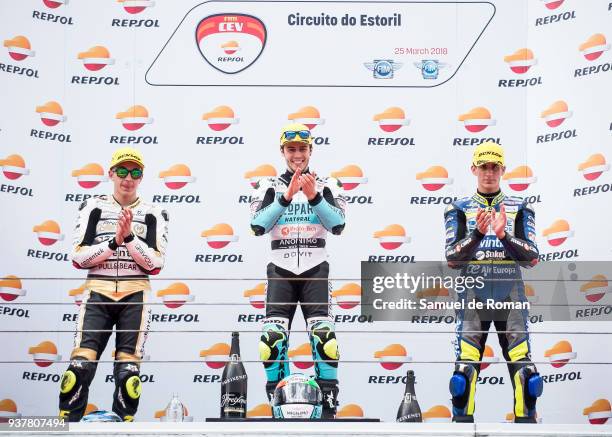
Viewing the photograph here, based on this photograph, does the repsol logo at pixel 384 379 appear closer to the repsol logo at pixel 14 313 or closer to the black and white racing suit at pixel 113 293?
the black and white racing suit at pixel 113 293

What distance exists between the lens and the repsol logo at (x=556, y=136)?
8.16 metres

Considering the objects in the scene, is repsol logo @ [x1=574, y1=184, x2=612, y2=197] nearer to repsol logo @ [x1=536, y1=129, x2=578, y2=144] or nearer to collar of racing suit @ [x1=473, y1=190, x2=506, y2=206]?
repsol logo @ [x1=536, y1=129, x2=578, y2=144]

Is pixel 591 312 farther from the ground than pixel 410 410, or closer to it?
farther from the ground

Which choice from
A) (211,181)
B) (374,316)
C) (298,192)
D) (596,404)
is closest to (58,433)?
(374,316)

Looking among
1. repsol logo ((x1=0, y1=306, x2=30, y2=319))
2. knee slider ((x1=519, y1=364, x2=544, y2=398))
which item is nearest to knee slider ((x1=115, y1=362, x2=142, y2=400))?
knee slider ((x1=519, y1=364, x2=544, y2=398))

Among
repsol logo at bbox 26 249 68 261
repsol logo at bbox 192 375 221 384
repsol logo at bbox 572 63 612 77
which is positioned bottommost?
repsol logo at bbox 192 375 221 384

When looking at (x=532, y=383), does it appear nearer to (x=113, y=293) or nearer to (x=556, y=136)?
(x=113, y=293)

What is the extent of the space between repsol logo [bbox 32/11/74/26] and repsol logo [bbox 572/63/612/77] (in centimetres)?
331

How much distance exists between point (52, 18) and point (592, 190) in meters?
3.67

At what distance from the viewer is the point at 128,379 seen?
20.2 feet

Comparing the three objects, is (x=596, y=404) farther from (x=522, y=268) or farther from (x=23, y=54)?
(x=23, y=54)

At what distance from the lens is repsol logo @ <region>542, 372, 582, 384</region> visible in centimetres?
791

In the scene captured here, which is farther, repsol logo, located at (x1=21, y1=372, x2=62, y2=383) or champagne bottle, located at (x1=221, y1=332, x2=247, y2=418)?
repsol logo, located at (x1=21, y1=372, x2=62, y2=383)

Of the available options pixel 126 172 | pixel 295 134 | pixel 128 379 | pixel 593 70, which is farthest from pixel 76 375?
pixel 593 70
